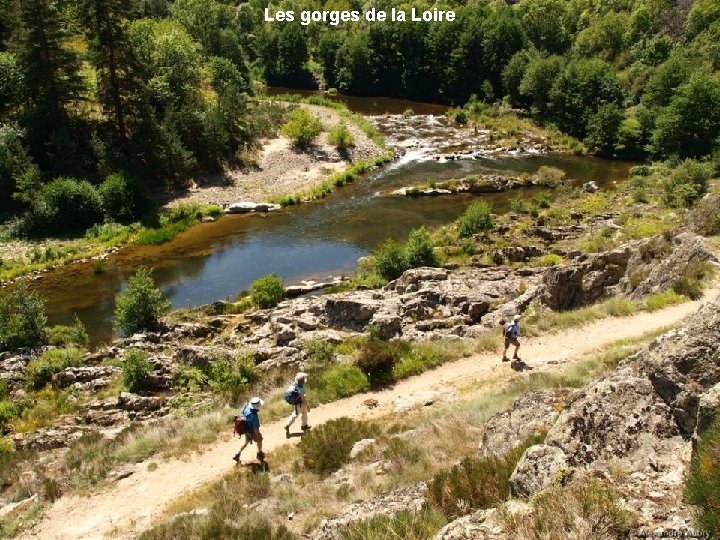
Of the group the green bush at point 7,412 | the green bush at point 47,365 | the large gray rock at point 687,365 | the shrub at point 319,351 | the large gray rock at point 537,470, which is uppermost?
the large gray rock at point 687,365

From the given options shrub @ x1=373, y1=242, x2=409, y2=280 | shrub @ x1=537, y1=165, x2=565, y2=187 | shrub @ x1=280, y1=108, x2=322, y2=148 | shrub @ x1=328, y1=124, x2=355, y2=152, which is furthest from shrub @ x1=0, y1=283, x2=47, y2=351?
shrub @ x1=537, y1=165, x2=565, y2=187

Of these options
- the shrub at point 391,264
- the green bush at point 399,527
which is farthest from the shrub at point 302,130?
the green bush at point 399,527

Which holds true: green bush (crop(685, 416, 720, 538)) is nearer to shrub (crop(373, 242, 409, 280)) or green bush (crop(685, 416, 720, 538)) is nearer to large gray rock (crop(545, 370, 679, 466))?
large gray rock (crop(545, 370, 679, 466))

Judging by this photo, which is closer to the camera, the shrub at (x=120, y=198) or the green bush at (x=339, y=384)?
the green bush at (x=339, y=384)

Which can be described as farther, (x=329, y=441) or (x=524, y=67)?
(x=524, y=67)

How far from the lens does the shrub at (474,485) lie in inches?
383

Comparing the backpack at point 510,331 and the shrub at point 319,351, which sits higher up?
the backpack at point 510,331

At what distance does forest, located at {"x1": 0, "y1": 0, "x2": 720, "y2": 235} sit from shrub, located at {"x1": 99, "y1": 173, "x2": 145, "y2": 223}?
116 mm

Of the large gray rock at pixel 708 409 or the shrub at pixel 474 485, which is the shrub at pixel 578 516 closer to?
the large gray rock at pixel 708 409

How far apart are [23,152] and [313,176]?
2395cm

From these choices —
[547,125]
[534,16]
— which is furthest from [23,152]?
[534,16]

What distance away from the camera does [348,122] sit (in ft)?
229

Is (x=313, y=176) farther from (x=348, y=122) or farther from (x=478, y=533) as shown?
(x=478, y=533)

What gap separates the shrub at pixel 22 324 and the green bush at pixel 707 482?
97.4 ft
